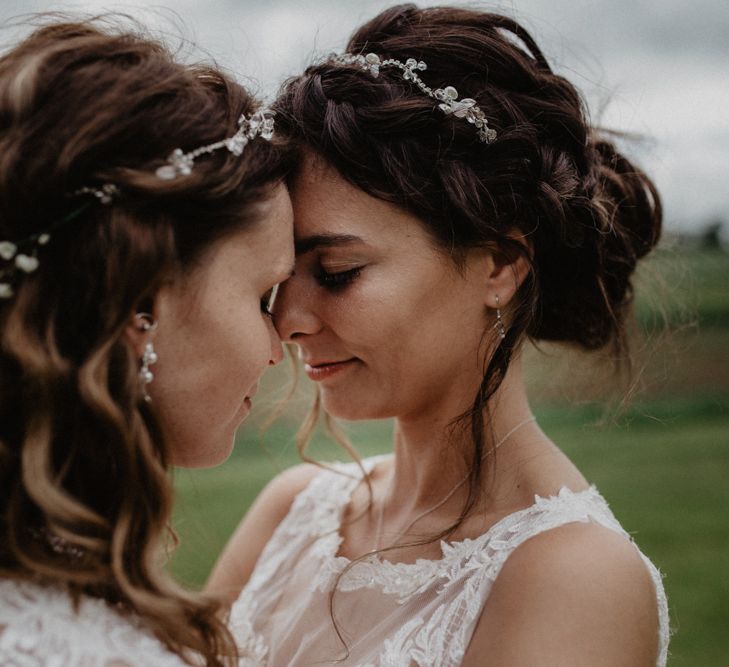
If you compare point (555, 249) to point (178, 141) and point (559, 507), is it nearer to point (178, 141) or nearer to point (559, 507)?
point (559, 507)

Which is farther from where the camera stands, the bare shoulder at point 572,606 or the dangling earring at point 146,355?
the bare shoulder at point 572,606

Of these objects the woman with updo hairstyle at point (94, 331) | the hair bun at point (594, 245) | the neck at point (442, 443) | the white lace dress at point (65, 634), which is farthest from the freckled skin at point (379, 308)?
the white lace dress at point (65, 634)

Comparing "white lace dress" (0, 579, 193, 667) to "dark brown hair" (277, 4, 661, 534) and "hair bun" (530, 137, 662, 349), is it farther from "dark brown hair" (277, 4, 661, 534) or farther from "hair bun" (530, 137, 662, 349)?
"hair bun" (530, 137, 662, 349)

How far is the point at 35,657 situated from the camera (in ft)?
6.01

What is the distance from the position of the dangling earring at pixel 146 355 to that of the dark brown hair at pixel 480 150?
96 centimetres

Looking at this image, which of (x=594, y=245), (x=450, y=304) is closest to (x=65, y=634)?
(x=450, y=304)

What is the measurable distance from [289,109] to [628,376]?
5.30 ft

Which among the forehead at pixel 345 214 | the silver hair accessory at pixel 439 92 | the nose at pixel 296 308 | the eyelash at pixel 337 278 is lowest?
→ the nose at pixel 296 308

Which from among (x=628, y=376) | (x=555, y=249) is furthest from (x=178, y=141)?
(x=628, y=376)

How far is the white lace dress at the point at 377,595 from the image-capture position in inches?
107

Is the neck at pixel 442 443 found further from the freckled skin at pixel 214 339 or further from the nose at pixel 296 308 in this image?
the freckled skin at pixel 214 339

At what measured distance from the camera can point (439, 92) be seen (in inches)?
114

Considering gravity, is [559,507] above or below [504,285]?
below

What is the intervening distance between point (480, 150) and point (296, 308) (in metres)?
0.80
